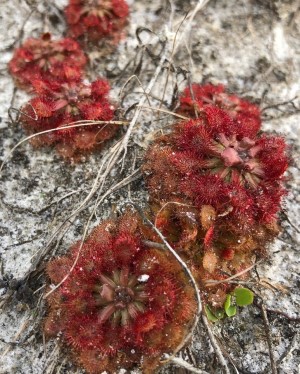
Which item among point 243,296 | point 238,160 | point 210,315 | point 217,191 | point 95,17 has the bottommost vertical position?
point 210,315

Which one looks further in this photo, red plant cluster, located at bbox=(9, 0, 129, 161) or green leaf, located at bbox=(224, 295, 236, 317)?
red plant cluster, located at bbox=(9, 0, 129, 161)

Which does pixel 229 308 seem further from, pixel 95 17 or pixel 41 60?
pixel 95 17

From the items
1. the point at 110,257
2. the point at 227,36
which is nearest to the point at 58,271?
the point at 110,257

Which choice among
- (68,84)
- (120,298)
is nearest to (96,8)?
(68,84)

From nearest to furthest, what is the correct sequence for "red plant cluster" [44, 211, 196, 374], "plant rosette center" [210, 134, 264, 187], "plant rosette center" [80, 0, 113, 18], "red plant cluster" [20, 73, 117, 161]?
1. "red plant cluster" [44, 211, 196, 374]
2. "plant rosette center" [210, 134, 264, 187]
3. "red plant cluster" [20, 73, 117, 161]
4. "plant rosette center" [80, 0, 113, 18]

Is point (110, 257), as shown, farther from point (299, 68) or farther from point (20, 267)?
point (299, 68)

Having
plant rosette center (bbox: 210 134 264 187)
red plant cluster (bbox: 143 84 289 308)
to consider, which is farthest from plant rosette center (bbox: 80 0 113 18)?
plant rosette center (bbox: 210 134 264 187)

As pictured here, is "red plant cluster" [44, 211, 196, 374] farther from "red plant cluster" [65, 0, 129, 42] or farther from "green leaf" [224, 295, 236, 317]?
"red plant cluster" [65, 0, 129, 42]
